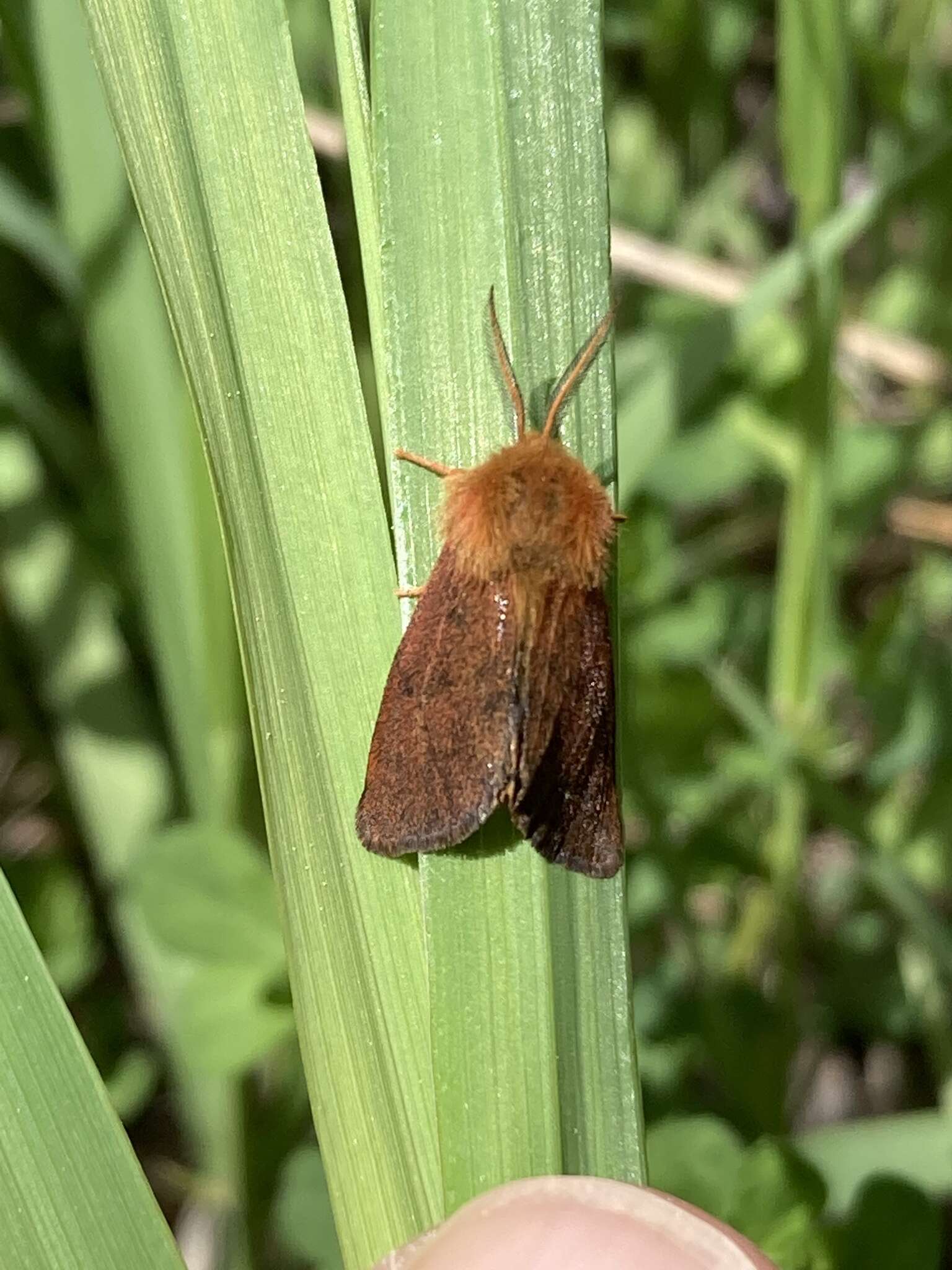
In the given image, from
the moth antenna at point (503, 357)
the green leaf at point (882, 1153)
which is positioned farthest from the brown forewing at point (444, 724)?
the green leaf at point (882, 1153)

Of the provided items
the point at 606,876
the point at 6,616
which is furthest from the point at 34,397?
the point at 606,876

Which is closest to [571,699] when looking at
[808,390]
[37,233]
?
[808,390]

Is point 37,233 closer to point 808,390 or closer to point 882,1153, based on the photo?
point 808,390

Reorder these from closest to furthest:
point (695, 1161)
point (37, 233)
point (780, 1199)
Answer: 1. point (780, 1199)
2. point (695, 1161)
3. point (37, 233)

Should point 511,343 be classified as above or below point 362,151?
below

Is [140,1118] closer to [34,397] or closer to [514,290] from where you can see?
[34,397]

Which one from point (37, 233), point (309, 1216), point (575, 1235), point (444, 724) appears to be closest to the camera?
point (575, 1235)

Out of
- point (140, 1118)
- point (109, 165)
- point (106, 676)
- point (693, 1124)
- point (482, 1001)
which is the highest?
point (109, 165)

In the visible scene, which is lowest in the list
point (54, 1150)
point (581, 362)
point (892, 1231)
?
point (892, 1231)

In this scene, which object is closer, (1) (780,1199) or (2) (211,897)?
(1) (780,1199)
